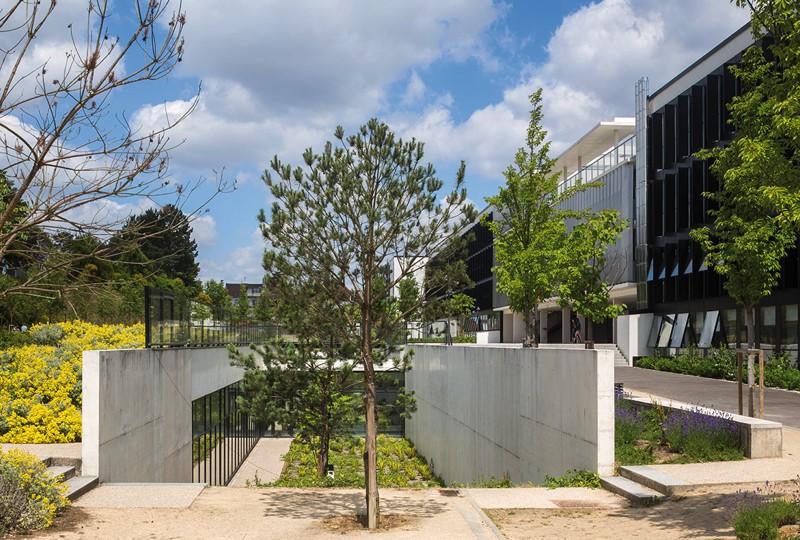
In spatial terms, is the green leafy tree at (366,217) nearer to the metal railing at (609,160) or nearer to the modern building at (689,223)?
the modern building at (689,223)

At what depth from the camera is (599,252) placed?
2945 centimetres

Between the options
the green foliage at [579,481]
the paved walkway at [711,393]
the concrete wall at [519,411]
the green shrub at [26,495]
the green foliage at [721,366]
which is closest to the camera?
the green shrub at [26,495]

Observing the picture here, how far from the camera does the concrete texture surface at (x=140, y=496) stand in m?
10.7


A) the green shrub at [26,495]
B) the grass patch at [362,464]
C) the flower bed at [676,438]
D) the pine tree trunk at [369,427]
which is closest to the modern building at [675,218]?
the grass patch at [362,464]

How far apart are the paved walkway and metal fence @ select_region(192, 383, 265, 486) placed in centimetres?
1170

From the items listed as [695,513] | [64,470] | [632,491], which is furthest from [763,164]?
[64,470]

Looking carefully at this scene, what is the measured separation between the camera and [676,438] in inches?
523

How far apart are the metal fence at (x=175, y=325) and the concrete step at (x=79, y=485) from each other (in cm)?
483

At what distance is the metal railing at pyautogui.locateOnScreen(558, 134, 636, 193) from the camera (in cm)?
5038

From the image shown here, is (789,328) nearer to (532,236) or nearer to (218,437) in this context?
(532,236)

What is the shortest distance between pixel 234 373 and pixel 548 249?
12.2 m

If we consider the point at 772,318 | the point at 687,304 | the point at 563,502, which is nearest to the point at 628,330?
the point at 687,304

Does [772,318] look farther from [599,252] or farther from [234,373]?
[234,373]

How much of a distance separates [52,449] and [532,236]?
19033 millimetres
